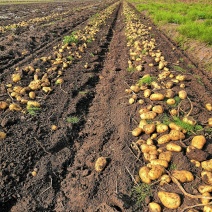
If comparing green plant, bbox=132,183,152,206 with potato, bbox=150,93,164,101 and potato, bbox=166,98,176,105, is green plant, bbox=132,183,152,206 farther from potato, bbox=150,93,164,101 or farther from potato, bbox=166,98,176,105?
potato, bbox=150,93,164,101

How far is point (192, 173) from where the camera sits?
2996mm

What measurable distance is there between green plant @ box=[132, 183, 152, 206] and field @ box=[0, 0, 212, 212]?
1 cm

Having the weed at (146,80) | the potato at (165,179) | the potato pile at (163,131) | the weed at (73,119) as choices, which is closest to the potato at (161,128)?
the potato pile at (163,131)

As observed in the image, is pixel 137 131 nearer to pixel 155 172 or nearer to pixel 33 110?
pixel 155 172

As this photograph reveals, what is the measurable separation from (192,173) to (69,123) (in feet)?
7.54

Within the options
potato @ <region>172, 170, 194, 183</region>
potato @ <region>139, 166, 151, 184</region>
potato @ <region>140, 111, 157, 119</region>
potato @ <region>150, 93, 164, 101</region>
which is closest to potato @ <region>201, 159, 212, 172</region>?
potato @ <region>172, 170, 194, 183</region>

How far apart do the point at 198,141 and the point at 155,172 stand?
879 millimetres

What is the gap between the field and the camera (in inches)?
114

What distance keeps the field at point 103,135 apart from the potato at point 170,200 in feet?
0.05

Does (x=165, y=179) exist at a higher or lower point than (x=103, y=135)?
higher

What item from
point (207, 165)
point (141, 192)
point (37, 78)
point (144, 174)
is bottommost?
point (37, 78)

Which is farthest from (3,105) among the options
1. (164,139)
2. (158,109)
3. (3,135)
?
(164,139)

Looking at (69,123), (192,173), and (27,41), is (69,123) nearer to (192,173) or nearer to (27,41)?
(192,173)

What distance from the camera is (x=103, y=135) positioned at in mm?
3969
